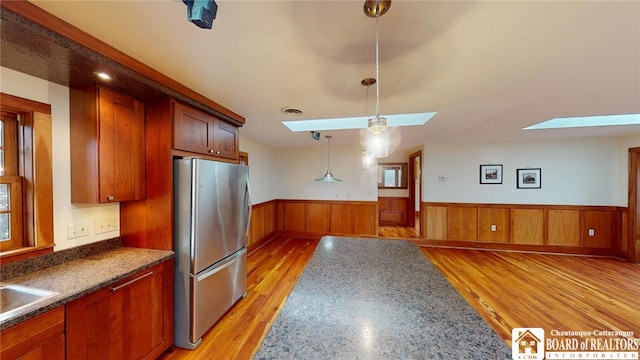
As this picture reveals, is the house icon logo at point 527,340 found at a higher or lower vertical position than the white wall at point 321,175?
lower

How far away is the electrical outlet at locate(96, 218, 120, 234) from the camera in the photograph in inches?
72.1

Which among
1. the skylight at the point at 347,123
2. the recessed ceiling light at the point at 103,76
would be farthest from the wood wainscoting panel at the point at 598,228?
the recessed ceiling light at the point at 103,76

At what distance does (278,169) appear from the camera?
5691mm

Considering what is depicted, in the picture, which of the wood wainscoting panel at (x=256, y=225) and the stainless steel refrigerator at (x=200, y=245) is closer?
the stainless steel refrigerator at (x=200, y=245)

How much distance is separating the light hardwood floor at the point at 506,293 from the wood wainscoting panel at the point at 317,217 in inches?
44.2

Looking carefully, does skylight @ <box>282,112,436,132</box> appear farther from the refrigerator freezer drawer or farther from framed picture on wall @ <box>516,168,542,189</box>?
framed picture on wall @ <box>516,168,542,189</box>

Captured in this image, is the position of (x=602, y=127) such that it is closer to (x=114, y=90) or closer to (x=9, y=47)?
(x=114, y=90)

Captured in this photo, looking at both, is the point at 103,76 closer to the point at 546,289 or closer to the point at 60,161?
the point at 60,161

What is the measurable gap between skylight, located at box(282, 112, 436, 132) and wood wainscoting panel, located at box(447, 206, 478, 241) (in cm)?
252

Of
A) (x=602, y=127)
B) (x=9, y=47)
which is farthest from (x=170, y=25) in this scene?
(x=602, y=127)

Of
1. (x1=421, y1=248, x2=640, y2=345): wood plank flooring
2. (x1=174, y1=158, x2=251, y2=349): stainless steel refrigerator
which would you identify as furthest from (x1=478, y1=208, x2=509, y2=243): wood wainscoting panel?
(x1=174, y1=158, x2=251, y2=349): stainless steel refrigerator

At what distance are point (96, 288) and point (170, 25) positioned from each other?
1.54 meters

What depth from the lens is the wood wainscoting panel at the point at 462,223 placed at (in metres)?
4.66

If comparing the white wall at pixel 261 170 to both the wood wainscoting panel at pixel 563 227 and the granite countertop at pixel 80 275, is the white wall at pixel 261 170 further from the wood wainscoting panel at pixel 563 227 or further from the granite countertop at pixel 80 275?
the wood wainscoting panel at pixel 563 227
